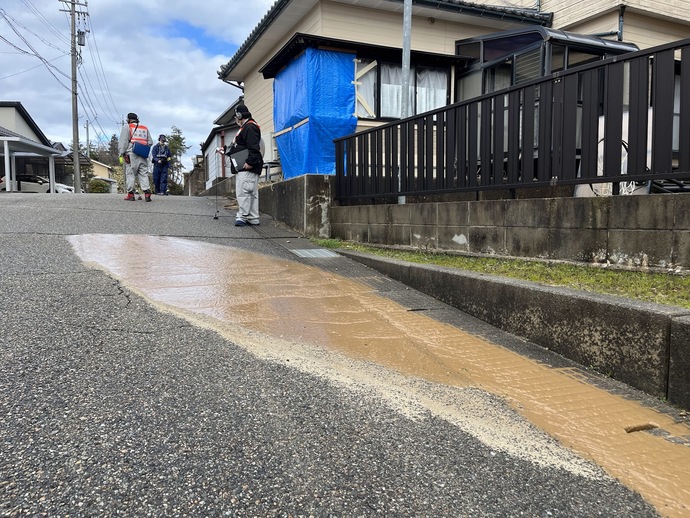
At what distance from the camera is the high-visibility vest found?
35.0 ft

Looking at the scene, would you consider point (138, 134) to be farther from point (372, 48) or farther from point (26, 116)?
point (26, 116)

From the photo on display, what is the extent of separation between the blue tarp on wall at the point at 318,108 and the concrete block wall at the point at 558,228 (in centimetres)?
366

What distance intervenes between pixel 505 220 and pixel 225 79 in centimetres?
1519

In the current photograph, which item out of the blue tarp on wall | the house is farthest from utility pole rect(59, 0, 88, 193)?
the blue tarp on wall

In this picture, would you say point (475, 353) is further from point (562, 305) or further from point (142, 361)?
point (142, 361)

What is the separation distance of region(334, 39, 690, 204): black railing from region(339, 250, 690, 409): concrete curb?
127 centimetres

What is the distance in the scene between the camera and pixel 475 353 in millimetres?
3471

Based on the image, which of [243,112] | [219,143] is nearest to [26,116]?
[219,143]

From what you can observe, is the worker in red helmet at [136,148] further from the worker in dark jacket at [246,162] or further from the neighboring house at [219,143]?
the neighboring house at [219,143]

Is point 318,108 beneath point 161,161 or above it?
above

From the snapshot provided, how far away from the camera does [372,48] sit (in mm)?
10297

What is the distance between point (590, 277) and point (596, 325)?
692 mm

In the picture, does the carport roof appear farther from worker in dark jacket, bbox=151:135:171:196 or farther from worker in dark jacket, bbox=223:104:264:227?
worker in dark jacket, bbox=223:104:264:227

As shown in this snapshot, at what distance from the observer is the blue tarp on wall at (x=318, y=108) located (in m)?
9.70
